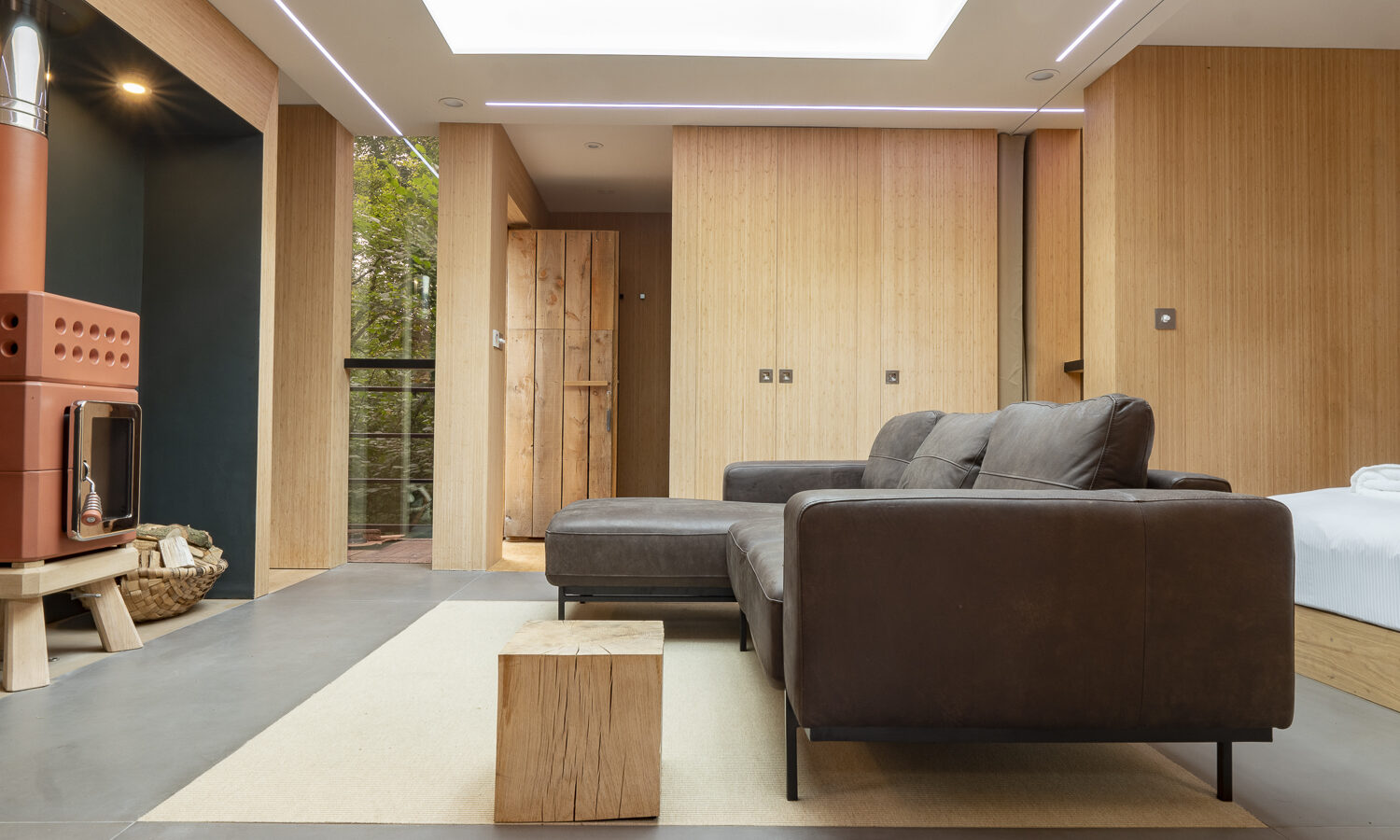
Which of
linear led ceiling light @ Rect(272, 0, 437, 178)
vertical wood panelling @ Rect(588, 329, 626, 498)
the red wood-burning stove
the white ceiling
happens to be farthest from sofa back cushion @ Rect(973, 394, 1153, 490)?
vertical wood panelling @ Rect(588, 329, 626, 498)

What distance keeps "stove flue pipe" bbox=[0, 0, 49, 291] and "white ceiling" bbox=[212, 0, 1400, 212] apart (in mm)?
928

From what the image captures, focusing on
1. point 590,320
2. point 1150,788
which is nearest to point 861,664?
point 1150,788

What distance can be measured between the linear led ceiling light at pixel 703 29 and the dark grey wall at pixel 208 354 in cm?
130

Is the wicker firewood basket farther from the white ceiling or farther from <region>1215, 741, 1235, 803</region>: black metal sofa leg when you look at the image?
<region>1215, 741, 1235, 803</region>: black metal sofa leg

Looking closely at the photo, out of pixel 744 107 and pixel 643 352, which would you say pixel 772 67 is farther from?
pixel 643 352

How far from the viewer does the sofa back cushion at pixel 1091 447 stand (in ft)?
5.59

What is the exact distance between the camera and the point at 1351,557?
219 cm

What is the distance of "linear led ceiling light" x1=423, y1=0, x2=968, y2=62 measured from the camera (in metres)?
3.71

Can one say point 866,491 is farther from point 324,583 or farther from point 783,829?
point 324,583

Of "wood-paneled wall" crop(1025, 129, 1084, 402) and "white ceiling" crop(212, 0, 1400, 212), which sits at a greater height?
"white ceiling" crop(212, 0, 1400, 212)

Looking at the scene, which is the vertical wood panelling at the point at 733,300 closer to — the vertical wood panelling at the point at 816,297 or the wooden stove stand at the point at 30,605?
the vertical wood panelling at the point at 816,297

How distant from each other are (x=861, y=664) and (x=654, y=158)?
15.6 ft

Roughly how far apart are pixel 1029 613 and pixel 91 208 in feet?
13.1

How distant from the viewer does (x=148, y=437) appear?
11.9ft
